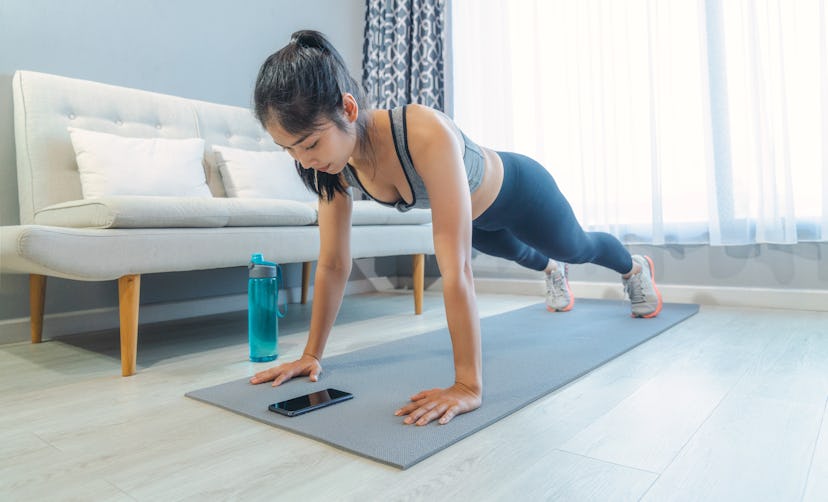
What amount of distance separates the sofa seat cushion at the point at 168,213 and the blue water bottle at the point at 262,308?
0.17 meters

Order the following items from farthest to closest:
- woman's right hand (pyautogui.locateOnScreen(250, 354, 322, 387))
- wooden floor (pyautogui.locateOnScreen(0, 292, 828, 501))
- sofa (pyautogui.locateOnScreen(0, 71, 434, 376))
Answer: sofa (pyautogui.locateOnScreen(0, 71, 434, 376)), woman's right hand (pyautogui.locateOnScreen(250, 354, 322, 387)), wooden floor (pyautogui.locateOnScreen(0, 292, 828, 501))

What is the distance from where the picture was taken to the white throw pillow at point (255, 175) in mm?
2299

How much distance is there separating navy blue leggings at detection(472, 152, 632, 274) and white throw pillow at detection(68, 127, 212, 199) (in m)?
1.15

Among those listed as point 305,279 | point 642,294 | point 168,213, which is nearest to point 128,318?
point 168,213

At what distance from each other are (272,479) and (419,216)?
166cm

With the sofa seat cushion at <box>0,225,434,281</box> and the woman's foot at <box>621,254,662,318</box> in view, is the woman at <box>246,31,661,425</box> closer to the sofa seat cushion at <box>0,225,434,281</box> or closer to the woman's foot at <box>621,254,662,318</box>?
the sofa seat cushion at <box>0,225,434,281</box>

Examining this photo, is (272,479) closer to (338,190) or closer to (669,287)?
(338,190)

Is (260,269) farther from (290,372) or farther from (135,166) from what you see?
(135,166)

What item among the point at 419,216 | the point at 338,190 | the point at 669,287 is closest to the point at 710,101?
the point at 669,287

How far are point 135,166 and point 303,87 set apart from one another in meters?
1.31

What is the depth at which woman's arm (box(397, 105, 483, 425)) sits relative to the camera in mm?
1001

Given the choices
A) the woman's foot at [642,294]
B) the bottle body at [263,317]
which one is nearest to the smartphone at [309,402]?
the bottle body at [263,317]

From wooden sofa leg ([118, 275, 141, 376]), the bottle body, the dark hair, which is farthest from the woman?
wooden sofa leg ([118, 275, 141, 376])

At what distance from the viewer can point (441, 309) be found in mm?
2525
